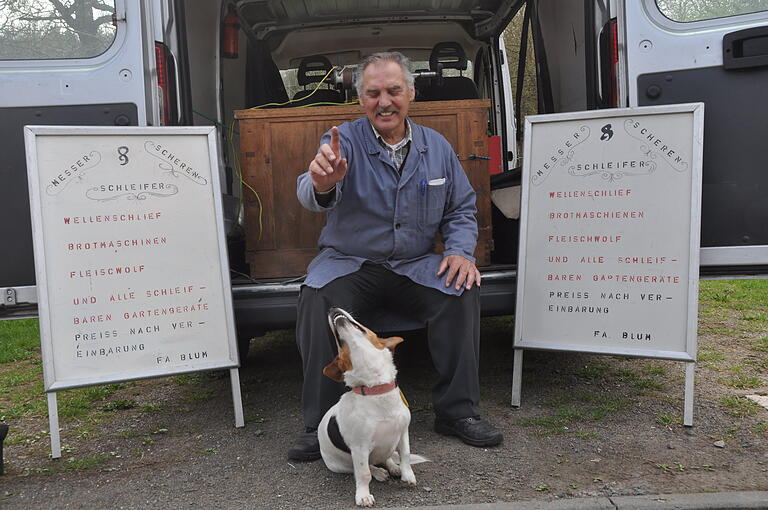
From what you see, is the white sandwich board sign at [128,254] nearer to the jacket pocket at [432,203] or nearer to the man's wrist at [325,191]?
the man's wrist at [325,191]

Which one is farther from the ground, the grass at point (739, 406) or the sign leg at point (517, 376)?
the sign leg at point (517, 376)

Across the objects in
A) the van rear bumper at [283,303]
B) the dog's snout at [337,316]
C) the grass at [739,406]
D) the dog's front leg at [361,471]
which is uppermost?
the dog's snout at [337,316]

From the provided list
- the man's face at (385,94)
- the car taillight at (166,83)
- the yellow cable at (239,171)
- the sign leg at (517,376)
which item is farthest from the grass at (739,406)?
the car taillight at (166,83)

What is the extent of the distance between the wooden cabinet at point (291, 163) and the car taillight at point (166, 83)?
0.35m

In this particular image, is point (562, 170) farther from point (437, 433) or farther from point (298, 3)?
point (298, 3)

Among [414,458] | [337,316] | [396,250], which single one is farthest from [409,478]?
[396,250]

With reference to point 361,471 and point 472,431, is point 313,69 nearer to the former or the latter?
point 472,431

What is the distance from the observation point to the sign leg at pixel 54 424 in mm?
2834

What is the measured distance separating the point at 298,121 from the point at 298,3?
176cm

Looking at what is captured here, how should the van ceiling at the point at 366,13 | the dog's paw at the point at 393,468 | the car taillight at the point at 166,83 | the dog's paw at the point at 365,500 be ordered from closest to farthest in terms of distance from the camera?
the dog's paw at the point at 365,500 < the dog's paw at the point at 393,468 < the car taillight at the point at 166,83 < the van ceiling at the point at 366,13

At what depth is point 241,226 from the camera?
3982mm

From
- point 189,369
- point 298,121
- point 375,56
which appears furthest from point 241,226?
point 375,56

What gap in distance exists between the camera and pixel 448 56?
509 cm

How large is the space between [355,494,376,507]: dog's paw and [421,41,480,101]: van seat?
10.2ft
